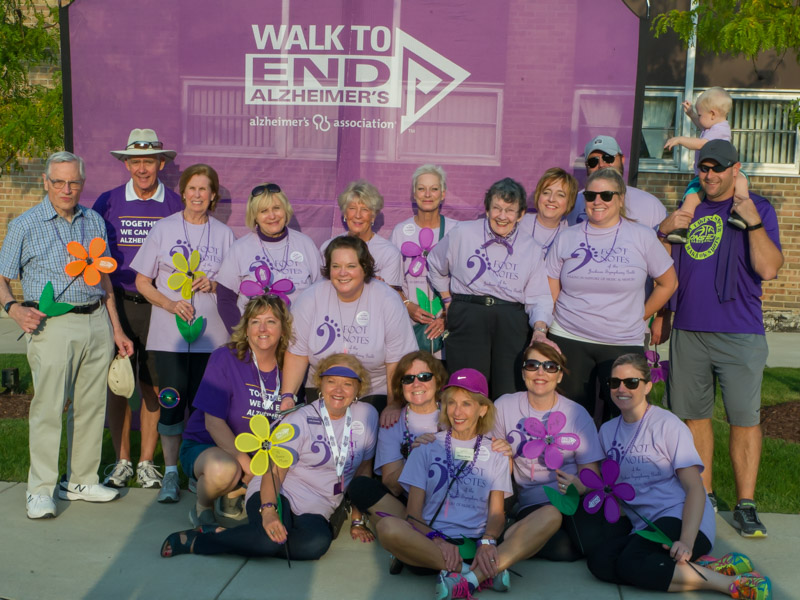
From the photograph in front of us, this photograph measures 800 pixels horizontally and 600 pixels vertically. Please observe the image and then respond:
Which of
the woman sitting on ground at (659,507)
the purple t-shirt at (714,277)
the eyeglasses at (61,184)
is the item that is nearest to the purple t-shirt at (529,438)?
the woman sitting on ground at (659,507)

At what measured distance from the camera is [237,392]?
4.72 meters

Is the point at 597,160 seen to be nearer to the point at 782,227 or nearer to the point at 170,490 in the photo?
the point at 170,490

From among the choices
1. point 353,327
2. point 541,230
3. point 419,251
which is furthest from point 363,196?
point 541,230

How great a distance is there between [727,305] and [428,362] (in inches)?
68.1

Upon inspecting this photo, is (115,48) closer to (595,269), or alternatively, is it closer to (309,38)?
(309,38)

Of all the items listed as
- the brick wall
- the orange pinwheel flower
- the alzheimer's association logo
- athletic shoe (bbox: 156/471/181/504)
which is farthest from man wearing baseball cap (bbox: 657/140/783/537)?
the brick wall

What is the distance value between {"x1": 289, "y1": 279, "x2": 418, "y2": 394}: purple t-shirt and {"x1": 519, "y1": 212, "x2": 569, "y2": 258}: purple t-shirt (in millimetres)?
1036

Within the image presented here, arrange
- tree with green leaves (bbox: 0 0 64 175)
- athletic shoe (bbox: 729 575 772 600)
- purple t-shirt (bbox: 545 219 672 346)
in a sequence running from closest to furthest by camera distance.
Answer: athletic shoe (bbox: 729 575 772 600), purple t-shirt (bbox: 545 219 672 346), tree with green leaves (bbox: 0 0 64 175)

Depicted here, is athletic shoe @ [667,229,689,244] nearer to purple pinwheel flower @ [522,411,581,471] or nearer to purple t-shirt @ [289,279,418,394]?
purple pinwheel flower @ [522,411,581,471]

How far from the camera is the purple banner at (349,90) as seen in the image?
19.6 feet

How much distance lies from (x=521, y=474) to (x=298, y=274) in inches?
71.3

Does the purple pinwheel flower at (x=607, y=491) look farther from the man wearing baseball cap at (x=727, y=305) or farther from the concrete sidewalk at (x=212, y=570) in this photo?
the man wearing baseball cap at (x=727, y=305)

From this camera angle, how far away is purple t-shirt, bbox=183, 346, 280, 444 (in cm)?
469

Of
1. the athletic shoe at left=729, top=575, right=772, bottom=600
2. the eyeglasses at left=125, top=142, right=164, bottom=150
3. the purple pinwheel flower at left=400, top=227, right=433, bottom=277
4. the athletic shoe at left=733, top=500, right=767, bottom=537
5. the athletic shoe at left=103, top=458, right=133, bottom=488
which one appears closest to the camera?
the athletic shoe at left=729, top=575, right=772, bottom=600
